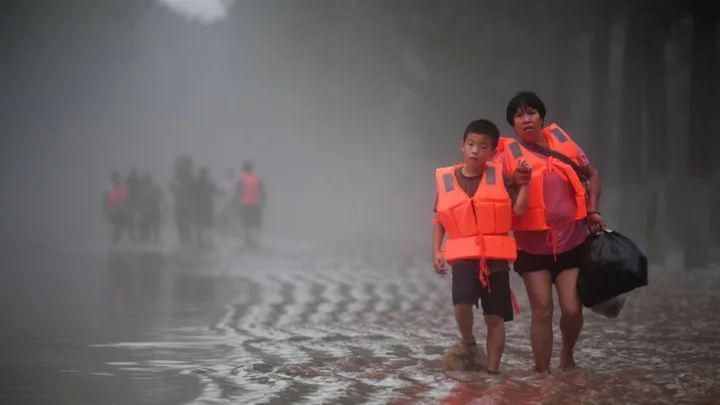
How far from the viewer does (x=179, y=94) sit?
8588 cm

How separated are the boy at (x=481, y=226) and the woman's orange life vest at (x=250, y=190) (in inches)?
694

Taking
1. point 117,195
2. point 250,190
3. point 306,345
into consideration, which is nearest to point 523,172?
point 306,345

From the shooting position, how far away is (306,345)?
768 cm

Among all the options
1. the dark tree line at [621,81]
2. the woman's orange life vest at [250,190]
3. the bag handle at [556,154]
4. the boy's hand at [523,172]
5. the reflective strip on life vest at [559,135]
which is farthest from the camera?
the woman's orange life vest at [250,190]

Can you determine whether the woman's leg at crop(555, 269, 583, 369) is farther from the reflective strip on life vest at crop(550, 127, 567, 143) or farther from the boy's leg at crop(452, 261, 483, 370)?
the reflective strip on life vest at crop(550, 127, 567, 143)

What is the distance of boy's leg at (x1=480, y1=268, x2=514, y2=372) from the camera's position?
5.84 metres

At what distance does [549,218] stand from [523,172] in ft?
1.08

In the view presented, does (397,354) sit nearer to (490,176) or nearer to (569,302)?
(569,302)

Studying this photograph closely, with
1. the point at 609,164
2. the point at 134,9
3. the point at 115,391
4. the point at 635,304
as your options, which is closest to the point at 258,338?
the point at 115,391

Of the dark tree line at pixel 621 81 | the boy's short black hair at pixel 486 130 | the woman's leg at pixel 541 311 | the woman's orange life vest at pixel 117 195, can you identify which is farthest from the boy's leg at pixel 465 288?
the woman's orange life vest at pixel 117 195

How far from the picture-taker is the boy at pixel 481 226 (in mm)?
5719

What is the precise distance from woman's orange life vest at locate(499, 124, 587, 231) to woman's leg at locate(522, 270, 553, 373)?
12.2 inches

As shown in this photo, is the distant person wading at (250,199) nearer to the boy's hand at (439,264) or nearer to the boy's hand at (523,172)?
the boy's hand at (439,264)

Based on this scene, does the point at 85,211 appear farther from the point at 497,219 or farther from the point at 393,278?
the point at 497,219
